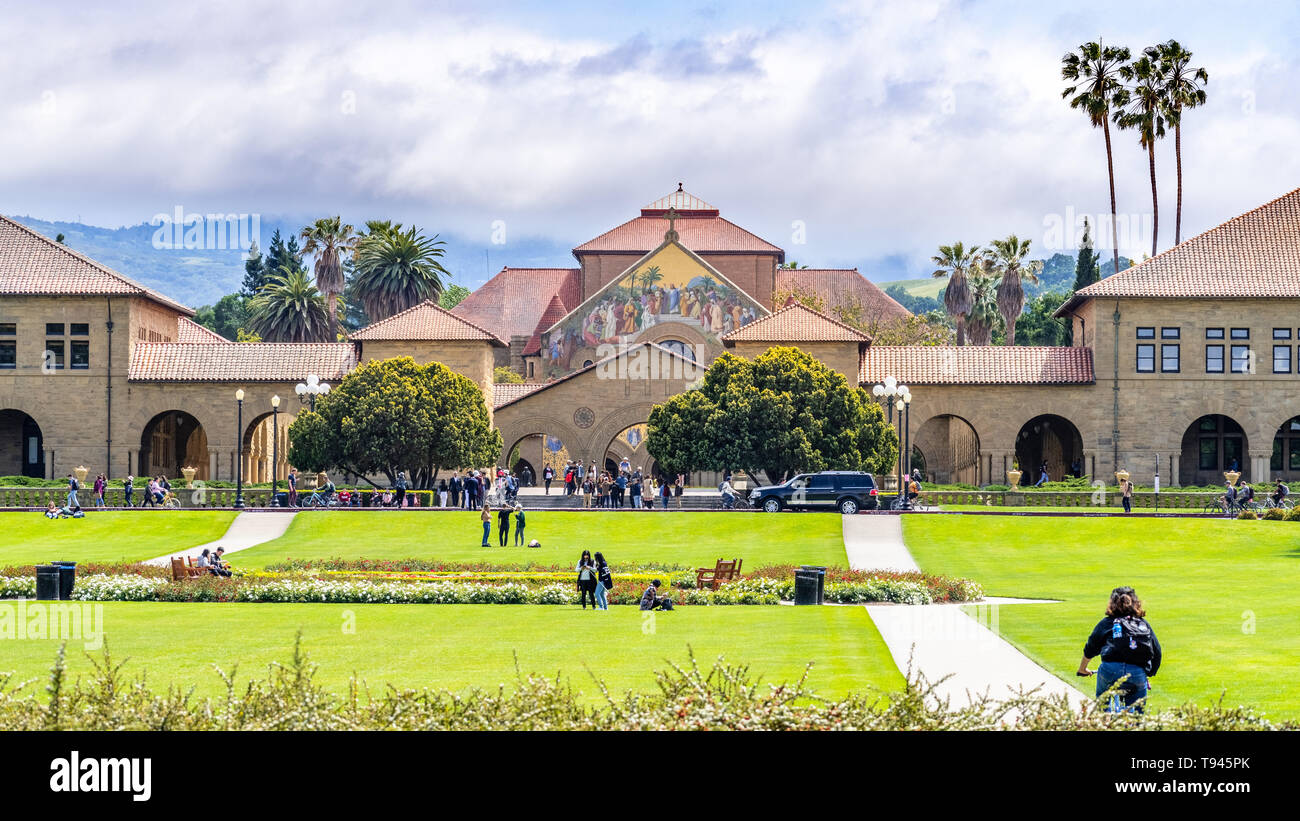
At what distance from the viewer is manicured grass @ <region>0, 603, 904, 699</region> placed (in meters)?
17.0

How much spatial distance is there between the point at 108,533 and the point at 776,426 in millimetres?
22840

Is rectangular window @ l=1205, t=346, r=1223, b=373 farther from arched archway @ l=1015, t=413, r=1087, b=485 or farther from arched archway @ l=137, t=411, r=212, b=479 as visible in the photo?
arched archway @ l=137, t=411, r=212, b=479

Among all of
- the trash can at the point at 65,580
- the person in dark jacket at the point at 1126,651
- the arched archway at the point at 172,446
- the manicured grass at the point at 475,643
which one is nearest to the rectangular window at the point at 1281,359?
the manicured grass at the point at 475,643

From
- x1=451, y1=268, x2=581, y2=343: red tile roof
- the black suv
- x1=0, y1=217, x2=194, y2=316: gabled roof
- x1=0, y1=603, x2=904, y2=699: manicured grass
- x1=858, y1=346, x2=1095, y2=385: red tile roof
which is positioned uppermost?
x1=451, y1=268, x2=581, y2=343: red tile roof

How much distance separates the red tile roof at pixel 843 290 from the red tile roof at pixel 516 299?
13744 mm

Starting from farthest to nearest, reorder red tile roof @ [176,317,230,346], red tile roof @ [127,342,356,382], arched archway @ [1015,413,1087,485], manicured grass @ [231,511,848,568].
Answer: red tile roof @ [176,317,230,346], arched archway @ [1015,413,1087,485], red tile roof @ [127,342,356,382], manicured grass @ [231,511,848,568]

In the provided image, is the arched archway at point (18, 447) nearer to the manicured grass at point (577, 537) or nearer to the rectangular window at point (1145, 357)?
the manicured grass at point (577, 537)

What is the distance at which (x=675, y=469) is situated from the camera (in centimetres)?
5756

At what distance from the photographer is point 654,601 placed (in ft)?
86.0

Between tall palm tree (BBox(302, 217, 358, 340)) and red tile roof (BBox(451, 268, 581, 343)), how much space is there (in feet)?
26.1

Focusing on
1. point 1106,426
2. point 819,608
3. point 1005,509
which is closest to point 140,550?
point 819,608

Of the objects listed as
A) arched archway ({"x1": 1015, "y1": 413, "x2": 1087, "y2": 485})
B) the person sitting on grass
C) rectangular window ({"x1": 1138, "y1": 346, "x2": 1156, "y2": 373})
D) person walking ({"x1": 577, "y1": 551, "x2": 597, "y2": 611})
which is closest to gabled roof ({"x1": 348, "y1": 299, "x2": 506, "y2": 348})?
arched archway ({"x1": 1015, "y1": 413, "x2": 1087, "y2": 485})
